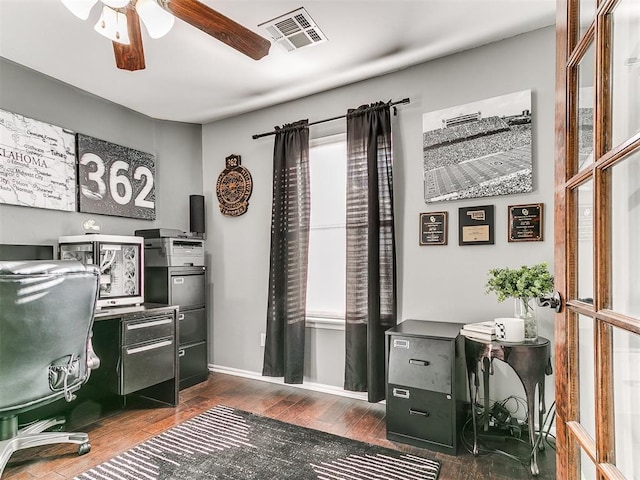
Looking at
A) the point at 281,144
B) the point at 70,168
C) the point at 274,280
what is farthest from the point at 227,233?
the point at 70,168

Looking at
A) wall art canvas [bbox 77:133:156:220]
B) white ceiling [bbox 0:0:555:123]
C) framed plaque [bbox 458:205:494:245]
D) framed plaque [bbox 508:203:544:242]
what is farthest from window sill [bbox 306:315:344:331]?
white ceiling [bbox 0:0:555:123]

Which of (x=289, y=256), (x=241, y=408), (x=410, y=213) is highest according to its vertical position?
(x=410, y=213)

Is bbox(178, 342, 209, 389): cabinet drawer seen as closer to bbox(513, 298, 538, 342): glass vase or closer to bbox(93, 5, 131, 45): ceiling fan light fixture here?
bbox(93, 5, 131, 45): ceiling fan light fixture

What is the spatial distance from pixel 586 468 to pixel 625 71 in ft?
3.01

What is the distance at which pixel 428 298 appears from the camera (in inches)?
105

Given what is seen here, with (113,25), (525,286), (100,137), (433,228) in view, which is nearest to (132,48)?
(113,25)

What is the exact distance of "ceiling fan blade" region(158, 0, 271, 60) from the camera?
1615 millimetres

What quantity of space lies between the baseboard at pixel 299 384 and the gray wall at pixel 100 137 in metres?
1.51

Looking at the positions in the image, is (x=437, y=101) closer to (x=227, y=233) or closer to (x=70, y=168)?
(x=227, y=233)

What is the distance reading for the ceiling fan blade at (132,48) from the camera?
171 cm

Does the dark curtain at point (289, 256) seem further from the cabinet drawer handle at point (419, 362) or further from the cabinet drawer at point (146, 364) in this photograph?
the cabinet drawer handle at point (419, 362)

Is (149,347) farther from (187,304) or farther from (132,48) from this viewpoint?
(132,48)

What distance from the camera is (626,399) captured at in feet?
2.33

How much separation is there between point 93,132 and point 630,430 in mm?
3716
